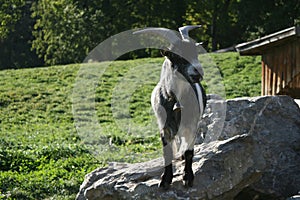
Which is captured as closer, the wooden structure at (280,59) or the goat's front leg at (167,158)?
the goat's front leg at (167,158)

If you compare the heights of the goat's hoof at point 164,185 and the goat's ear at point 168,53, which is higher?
the goat's ear at point 168,53

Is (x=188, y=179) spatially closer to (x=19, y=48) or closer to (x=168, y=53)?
(x=168, y=53)

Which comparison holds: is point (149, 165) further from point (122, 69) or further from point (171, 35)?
point (122, 69)

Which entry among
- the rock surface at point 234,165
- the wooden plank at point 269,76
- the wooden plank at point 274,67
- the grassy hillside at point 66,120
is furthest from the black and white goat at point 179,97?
the wooden plank at point 269,76

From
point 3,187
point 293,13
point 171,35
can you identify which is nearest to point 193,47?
point 171,35

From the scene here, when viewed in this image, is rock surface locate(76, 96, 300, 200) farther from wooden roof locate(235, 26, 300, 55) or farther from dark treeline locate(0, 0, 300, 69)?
dark treeline locate(0, 0, 300, 69)

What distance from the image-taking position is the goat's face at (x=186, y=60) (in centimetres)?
571

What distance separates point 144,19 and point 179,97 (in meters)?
36.5

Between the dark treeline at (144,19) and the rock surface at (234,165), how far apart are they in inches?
1195

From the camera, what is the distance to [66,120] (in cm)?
1914

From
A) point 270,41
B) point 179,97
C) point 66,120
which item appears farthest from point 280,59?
point 66,120

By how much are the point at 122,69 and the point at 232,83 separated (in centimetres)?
580

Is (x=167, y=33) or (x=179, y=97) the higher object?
(x=167, y=33)

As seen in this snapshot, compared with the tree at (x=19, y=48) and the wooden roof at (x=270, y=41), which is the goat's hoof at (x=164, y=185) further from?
the tree at (x=19, y=48)
